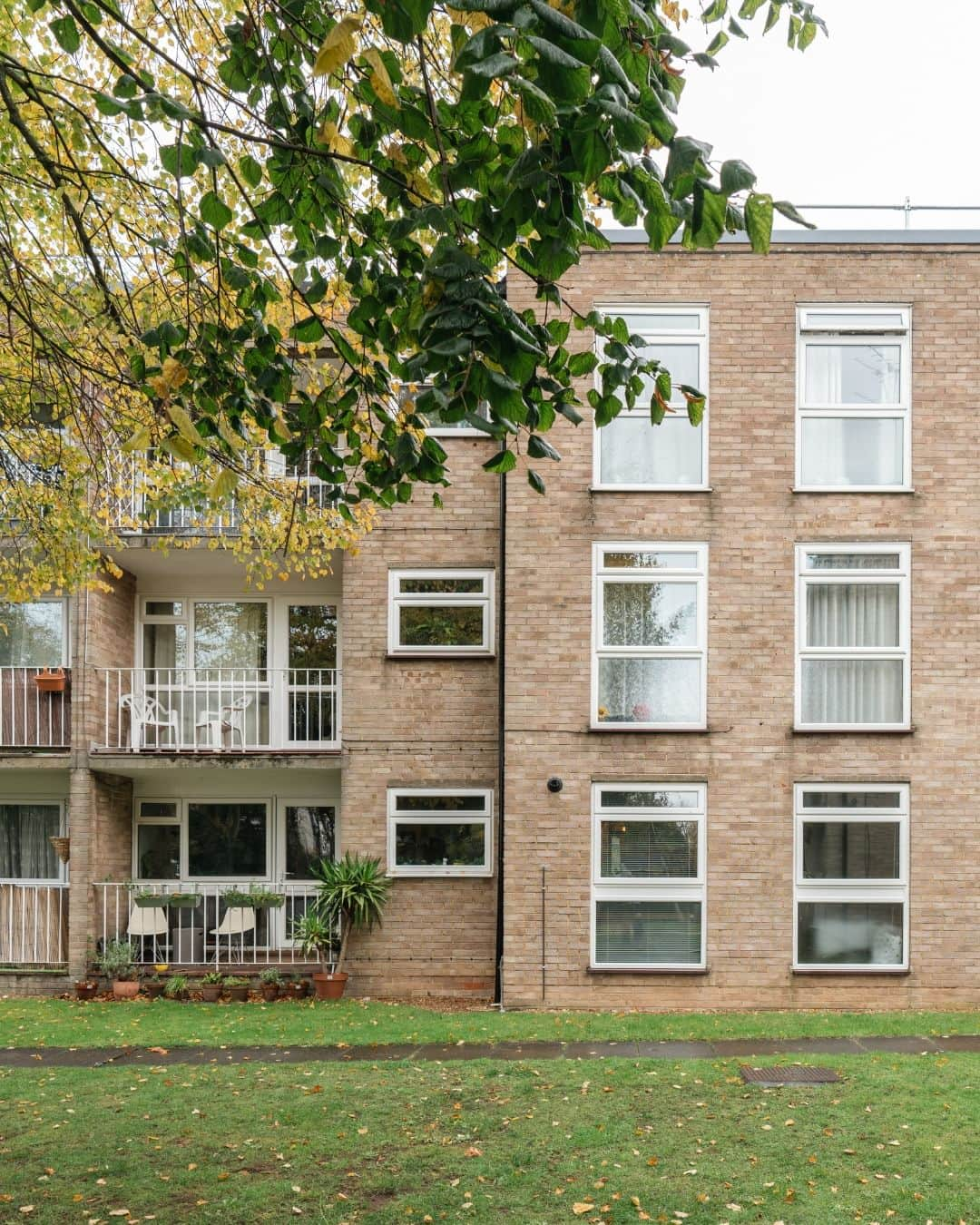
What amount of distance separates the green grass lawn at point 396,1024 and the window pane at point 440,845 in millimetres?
1806

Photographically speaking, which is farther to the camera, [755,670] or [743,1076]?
[755,670]

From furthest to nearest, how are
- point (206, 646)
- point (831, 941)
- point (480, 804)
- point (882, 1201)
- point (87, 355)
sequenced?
point (206, 646)
point (480, 804)
point (831, 941)
point (87, 355)
point (882, 1201)

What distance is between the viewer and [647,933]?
1169 centimetres

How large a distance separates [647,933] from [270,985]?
14.8ft

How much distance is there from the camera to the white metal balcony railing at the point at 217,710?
46.1 ft

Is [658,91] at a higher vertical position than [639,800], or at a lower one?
higher

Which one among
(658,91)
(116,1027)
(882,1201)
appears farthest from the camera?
(116,1027)

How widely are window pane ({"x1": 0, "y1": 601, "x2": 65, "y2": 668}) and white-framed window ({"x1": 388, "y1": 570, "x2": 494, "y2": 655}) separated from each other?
5165mm

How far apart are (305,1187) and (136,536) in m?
→ 9.46

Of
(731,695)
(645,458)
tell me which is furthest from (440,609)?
(731,695)

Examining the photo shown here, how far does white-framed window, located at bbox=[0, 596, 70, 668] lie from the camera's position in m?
15.0

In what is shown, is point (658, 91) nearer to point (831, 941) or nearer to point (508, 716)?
point (508, 716)

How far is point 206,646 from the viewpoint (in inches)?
608

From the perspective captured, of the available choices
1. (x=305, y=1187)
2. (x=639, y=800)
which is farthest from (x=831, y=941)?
(x=305, y=1187)
